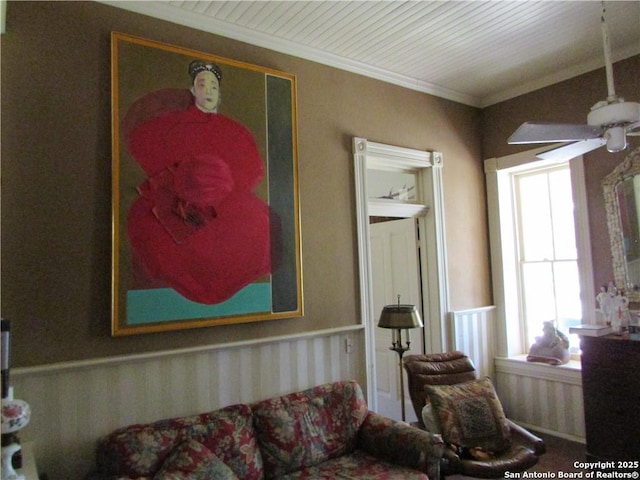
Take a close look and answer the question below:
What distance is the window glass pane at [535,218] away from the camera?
4.44 m

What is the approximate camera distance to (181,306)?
2.74 m

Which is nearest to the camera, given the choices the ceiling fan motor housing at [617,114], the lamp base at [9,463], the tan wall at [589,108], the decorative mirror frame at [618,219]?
the lamp base at [9,463]

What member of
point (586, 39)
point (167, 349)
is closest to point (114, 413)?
point (167, 349)

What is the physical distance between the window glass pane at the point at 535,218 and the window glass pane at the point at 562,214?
6cm

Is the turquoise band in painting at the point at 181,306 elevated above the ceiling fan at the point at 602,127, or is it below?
below

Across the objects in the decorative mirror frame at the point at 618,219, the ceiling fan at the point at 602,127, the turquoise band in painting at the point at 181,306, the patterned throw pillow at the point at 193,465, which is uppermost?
the ceiling fan at the point at 602,127

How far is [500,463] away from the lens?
108 inches

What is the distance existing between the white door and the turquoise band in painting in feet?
5.74

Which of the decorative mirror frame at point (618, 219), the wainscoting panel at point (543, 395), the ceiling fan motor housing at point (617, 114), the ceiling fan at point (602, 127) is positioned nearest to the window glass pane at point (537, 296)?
the wainscoting panel at point (543, 395)

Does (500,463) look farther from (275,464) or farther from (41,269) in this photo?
(41,269)

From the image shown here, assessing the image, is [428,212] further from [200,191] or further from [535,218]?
[200,191]

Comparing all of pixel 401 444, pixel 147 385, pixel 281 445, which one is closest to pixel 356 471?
pixel 401 444

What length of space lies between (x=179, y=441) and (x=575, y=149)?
2.86 m

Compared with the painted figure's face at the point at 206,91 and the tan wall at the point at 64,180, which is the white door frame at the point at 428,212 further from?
the painted figure's face at the point at 206,91
